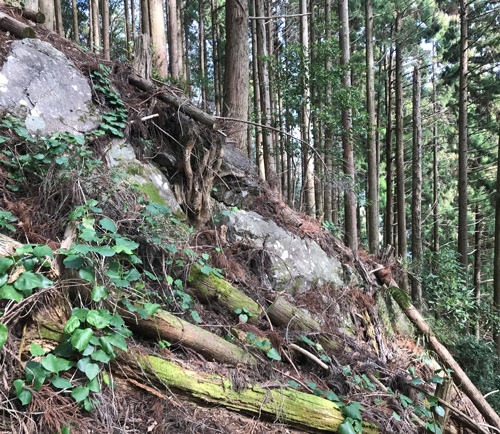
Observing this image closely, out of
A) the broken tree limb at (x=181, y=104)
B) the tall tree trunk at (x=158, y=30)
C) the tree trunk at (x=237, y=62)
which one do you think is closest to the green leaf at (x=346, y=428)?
the broken tree limb at (x=181, y=104)

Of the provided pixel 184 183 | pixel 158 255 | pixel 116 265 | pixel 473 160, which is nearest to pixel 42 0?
pixel 184 183

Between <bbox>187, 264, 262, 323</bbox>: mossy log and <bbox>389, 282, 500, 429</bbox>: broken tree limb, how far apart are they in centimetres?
301

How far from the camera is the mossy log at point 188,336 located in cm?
219

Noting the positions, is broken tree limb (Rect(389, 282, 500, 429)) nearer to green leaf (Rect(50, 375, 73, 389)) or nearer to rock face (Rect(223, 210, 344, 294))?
rock face (Rect(223, 210, 344, 294))

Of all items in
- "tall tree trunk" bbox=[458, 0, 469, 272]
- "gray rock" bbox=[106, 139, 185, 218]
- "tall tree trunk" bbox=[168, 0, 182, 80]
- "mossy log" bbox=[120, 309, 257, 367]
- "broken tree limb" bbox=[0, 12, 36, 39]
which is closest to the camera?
"mossy log" bbox=[120, 309, 257, 367]

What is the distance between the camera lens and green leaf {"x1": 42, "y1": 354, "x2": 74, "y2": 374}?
153 cm

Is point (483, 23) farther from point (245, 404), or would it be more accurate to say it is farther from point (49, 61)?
point (245, 404)

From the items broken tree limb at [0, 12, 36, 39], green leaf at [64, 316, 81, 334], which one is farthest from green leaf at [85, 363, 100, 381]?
broken tree limb at [0, 12, 36, 39]

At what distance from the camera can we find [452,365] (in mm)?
4707

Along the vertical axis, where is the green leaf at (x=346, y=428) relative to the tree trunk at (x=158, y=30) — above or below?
below

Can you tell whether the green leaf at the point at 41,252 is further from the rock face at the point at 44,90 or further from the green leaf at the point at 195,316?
the rock face at the point at 44,90

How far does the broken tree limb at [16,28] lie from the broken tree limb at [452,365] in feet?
20.5

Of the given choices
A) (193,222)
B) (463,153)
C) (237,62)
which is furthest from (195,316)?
(463,153)

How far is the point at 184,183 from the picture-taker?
A: 14.1 feet
